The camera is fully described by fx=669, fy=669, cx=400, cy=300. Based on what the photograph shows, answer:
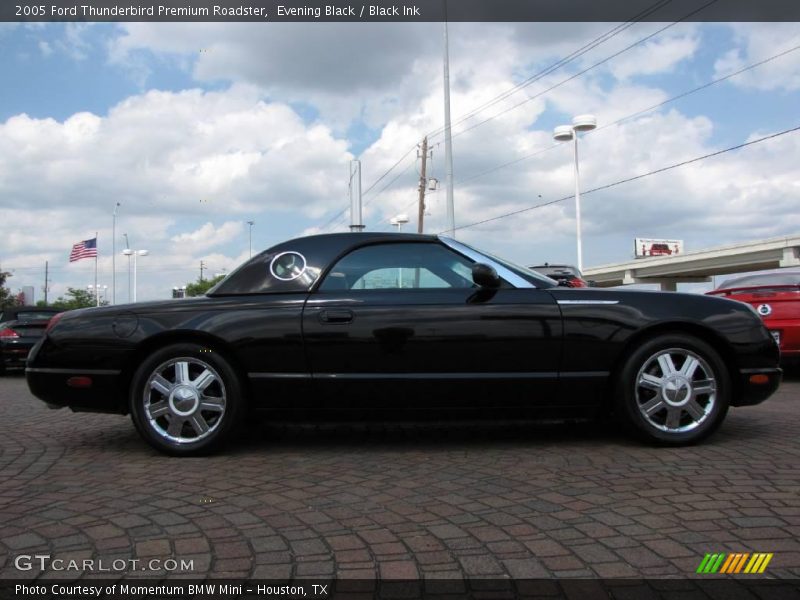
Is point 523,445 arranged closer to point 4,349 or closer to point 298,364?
point 298,364

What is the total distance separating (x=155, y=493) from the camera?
3436 millimetres

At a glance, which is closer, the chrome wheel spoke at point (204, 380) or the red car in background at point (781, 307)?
the chrome wheel spoke at point (204, 380)

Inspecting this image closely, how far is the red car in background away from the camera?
7367mm

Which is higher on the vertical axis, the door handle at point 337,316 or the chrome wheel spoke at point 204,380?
the door handle at point 337,316

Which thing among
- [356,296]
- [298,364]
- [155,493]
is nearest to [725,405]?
[356,296]

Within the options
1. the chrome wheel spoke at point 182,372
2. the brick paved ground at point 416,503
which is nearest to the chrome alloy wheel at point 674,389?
the brick paved ground at point 416,503

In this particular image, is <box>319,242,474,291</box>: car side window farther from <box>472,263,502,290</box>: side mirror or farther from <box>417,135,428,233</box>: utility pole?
<box>417,135,428,233</box>: utility pole

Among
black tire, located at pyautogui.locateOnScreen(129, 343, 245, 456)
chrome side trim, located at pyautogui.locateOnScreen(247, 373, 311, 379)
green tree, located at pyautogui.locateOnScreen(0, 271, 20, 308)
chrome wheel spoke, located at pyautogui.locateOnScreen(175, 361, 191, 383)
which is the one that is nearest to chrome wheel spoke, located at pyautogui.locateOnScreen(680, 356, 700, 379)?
chrome side trim, located at pyautogui.locateOnScreen(247, 373, 311, 379)

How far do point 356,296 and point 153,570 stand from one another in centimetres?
211

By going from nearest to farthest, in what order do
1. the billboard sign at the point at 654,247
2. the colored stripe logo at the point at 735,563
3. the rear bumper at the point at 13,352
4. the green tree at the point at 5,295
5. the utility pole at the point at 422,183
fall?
the colored stripe logo at the point at 735,563 → the rear bumper at the point at 13,352 → the utility pole at the point at 422,183 → the green tree at the point at 5,295 → the billboard sign at the point at 654,247

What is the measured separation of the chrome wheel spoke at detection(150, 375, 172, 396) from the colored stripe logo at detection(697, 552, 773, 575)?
3.11 metres
